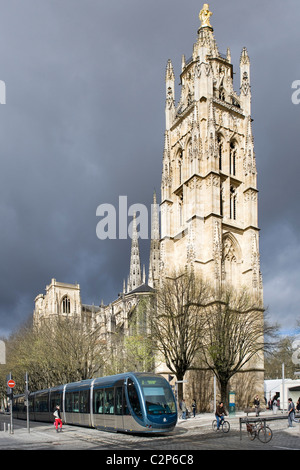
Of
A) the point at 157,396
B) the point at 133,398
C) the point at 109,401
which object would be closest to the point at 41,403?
the point at 109,401

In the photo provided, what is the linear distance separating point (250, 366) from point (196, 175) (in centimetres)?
1760

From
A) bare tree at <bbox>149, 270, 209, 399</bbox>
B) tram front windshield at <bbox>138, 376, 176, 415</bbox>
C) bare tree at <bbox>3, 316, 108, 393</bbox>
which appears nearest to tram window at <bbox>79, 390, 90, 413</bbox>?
tram front windshield at <bbox>138, 376, 176, 415</bbox>

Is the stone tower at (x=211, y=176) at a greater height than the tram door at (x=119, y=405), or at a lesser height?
greater

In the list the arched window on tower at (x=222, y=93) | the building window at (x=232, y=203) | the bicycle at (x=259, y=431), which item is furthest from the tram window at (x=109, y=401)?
Answer: the arched window on tower at (x=222, y=93)

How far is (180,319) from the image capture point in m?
35.7

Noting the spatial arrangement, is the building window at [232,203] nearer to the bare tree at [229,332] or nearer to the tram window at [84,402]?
the bare tree at [229,332]

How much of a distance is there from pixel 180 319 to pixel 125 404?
15.6 m

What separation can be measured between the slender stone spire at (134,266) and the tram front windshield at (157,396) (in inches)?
3837

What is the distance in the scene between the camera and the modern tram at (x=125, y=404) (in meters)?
19.4

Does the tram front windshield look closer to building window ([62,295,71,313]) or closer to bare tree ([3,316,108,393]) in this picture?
bare tree ([3,316,108,393])

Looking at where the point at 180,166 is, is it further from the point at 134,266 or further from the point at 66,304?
the point at 134,266

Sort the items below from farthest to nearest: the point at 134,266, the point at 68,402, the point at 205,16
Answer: the point at 134,266
the point at 205,16
the point at 68,402
